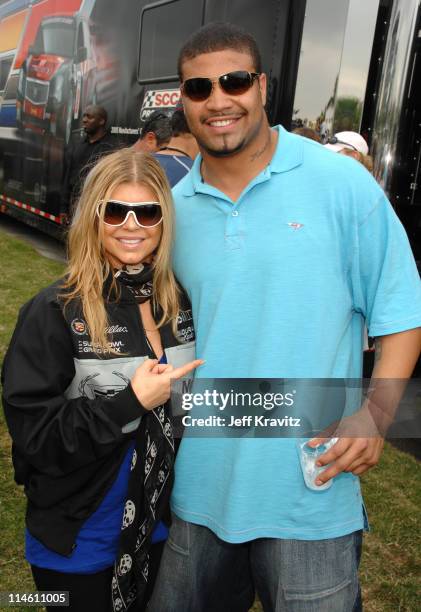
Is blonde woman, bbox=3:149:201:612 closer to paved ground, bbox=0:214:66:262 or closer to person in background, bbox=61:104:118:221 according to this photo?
person in background, bbox=61:104:118:221

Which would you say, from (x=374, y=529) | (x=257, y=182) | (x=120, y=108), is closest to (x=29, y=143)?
(x=120, y=108)

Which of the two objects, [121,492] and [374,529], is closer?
[121,492]

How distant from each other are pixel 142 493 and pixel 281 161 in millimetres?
1003

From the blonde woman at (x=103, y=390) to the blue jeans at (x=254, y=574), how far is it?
0.10 metres

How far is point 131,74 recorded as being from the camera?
270 inches

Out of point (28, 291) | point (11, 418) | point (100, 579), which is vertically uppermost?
point (11, 418)

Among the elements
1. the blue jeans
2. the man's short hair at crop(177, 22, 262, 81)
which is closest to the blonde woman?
the blue jeans

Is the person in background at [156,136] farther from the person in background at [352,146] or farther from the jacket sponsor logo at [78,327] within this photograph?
the jacket sponsor logo at [78,327]

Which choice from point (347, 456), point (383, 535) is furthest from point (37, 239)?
point (347, 456)

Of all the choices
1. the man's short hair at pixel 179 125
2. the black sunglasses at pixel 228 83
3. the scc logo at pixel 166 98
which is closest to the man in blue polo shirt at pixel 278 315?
the black sunglasses at pixel 228 83

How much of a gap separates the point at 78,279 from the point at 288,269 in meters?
0.57

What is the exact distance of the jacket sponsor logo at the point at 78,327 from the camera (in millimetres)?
1796

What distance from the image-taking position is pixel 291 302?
186cm

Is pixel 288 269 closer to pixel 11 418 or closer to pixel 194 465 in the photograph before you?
pixel 194 465
